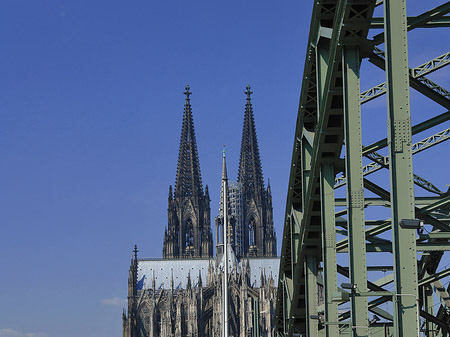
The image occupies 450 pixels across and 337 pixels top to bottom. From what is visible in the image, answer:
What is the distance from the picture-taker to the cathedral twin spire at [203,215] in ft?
461

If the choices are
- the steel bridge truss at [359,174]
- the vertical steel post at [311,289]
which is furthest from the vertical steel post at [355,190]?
the vertical steel post at [311,289]

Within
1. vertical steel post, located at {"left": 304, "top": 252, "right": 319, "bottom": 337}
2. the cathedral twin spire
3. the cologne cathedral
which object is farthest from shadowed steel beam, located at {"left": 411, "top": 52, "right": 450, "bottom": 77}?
the cathedral twin spire

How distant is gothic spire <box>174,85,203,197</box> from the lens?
14238cm

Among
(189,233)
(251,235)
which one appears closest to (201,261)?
(189,233)

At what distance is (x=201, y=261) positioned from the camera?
13925 centimetres

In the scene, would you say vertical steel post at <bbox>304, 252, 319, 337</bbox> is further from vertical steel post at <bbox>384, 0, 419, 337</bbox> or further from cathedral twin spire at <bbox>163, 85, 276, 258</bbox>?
cathedral twin spire at <bbox>163, 85, 276, 258</bbox>

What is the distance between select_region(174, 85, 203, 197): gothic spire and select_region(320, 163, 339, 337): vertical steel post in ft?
393

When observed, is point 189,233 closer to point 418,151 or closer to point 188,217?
point 188,217

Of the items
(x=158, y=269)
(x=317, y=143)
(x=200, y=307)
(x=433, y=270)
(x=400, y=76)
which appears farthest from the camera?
(x=158, y=269)

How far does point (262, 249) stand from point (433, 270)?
377ft

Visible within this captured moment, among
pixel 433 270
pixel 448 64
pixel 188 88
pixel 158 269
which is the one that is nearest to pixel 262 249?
pixel 158 269

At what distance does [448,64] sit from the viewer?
18641 millimetres

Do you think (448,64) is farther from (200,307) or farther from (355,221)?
(200,307)

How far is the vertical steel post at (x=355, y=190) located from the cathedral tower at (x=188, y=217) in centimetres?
12197
